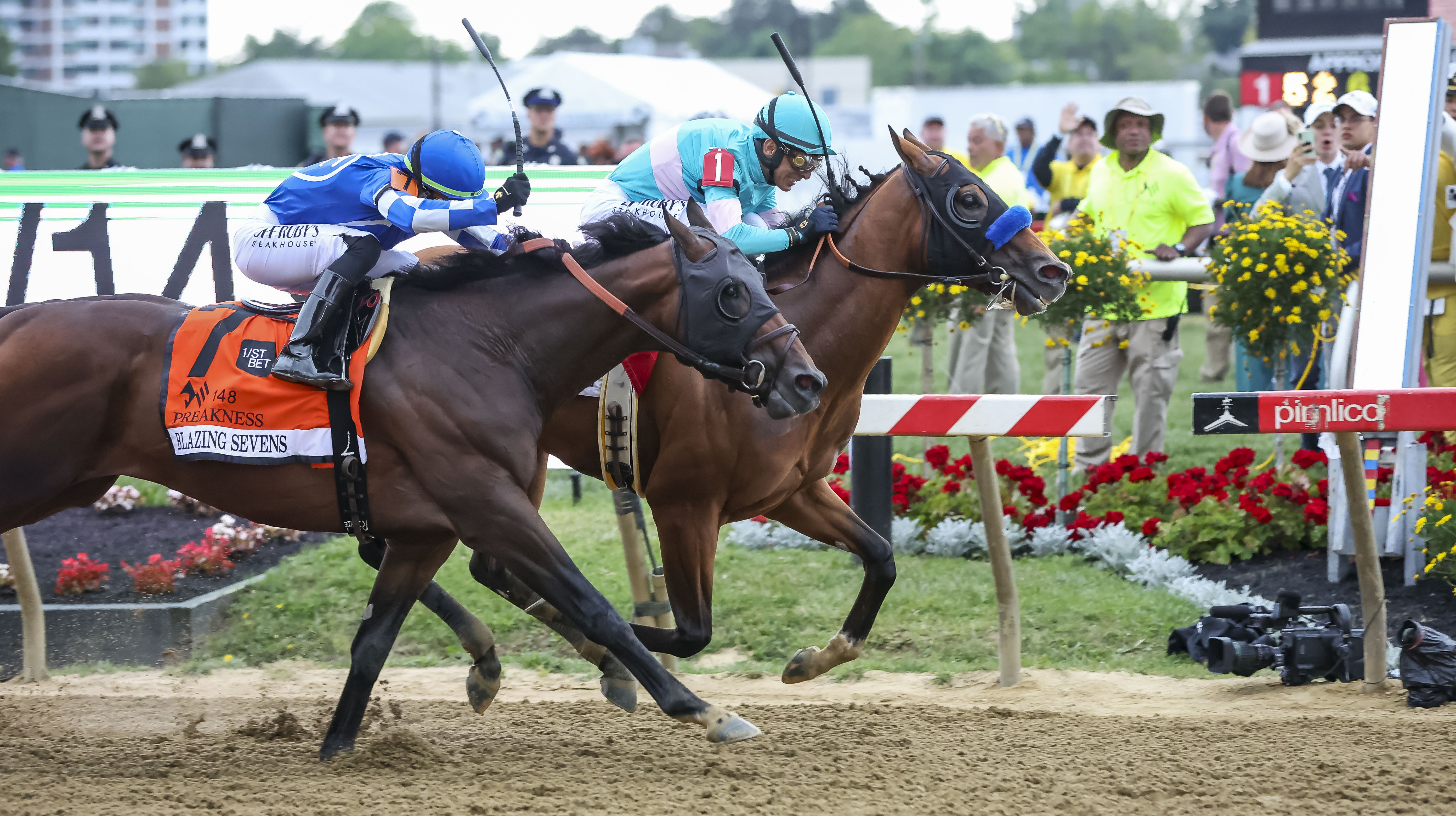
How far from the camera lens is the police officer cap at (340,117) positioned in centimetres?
1052

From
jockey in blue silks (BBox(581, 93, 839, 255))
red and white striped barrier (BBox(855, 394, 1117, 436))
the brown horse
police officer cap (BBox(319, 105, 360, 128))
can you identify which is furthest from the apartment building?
red and white striped barrier (BBox(855, 394, 1117, 436))

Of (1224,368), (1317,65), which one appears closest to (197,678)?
(1224,368)

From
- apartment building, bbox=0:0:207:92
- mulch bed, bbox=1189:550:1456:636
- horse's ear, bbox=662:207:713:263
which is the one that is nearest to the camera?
horse's ear, bbox=662:207:713:263

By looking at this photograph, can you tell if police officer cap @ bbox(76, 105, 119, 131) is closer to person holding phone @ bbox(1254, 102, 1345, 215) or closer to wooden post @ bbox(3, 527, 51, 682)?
wooden post @ bbox(3, 527, 51, 682)

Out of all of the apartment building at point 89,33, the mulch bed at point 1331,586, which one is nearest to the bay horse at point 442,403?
the mulch bed at point 1331,586

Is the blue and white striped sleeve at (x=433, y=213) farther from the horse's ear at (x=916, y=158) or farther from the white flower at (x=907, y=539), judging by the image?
the white flower at (x=907, y=539)

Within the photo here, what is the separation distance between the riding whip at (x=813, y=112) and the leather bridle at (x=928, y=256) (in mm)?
189

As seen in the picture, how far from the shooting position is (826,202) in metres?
4.91

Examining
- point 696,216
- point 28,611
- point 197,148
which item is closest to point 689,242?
point 696,216

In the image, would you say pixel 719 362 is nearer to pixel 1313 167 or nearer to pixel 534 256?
pixel 534 256

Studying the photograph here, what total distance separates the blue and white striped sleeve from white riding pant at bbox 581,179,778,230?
545 millimetres

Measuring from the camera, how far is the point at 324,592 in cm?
654

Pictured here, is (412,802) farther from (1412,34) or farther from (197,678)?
(1412,34)

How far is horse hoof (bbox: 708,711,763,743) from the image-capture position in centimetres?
400
